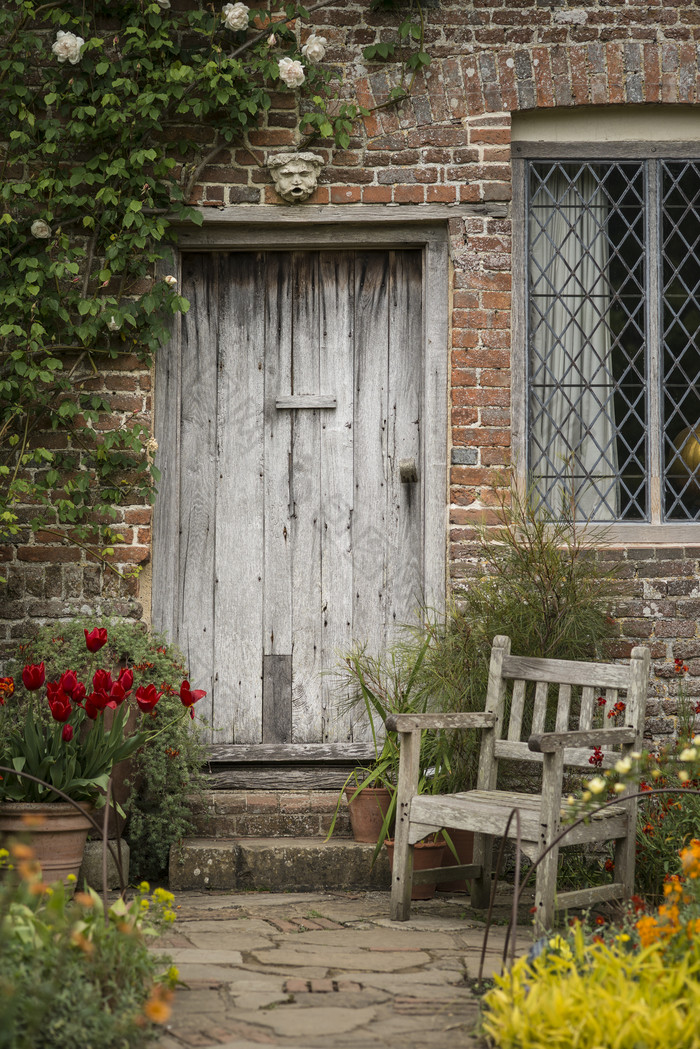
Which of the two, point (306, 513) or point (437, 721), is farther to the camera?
point (306, 513)

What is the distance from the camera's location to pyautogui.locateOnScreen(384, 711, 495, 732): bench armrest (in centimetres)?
376

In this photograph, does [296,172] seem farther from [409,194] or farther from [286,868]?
[286,868]

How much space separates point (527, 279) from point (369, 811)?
247 centimetres

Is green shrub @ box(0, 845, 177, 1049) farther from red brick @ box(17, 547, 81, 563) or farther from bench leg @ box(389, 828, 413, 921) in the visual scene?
red brick @ box(17, 547, 81, 563)

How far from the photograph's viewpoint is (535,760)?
3928 mm

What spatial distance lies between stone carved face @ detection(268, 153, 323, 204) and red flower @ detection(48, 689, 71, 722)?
2441 millimetres

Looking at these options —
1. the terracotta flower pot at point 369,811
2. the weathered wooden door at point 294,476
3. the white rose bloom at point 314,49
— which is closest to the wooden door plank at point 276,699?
the weathered wooden door at point 294,476

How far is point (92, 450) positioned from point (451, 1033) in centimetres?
295

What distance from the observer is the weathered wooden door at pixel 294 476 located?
4.86 metres

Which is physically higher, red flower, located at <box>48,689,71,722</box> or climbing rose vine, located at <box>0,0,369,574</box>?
climbing rose vine, located at <box>0,0,369,574</box>

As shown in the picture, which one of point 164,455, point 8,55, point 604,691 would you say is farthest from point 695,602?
point 8,55

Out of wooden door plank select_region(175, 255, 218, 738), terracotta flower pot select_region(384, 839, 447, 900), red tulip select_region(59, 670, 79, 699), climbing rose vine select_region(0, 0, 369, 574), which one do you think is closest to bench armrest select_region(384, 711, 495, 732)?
terracotta flower pot select_region(384, 839, 447, 900)

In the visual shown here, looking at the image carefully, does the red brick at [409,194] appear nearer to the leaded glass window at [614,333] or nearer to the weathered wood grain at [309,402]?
the leaded glass window at [614,333]

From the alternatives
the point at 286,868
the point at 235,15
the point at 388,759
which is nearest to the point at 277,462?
the point at 388,759
